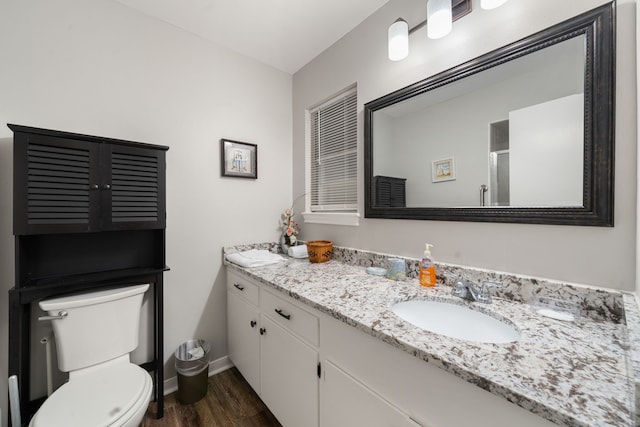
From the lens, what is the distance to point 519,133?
Answer: 1.06 meters

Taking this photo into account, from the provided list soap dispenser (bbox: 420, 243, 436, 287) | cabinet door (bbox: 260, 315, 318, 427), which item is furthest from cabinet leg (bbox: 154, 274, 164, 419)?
soap dispenser (bbox: 420, 243, 436, 287)

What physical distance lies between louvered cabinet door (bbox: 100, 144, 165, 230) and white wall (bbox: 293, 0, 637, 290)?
48.0 inches

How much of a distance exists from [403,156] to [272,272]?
1091 millimetres

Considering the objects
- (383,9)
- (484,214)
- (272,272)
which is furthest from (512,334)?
(383,9)

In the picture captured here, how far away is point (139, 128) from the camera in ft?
5.49

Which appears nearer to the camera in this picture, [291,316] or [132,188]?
[291,316]

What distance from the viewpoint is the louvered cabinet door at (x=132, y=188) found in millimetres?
1363

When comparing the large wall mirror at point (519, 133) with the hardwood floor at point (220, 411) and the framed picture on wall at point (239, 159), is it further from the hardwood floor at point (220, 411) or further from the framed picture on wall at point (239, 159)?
the hardwood floor at point (220, 411)

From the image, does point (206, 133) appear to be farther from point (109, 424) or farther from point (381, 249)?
point (109, 424)

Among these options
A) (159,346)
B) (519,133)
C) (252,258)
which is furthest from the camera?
(252,258)

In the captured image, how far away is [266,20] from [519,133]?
5.60 ft

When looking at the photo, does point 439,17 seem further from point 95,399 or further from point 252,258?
point 95,399

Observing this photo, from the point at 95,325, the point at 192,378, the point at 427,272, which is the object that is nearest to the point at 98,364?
the point at 95,325

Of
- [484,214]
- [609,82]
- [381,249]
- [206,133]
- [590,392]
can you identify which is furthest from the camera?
[206,133]
